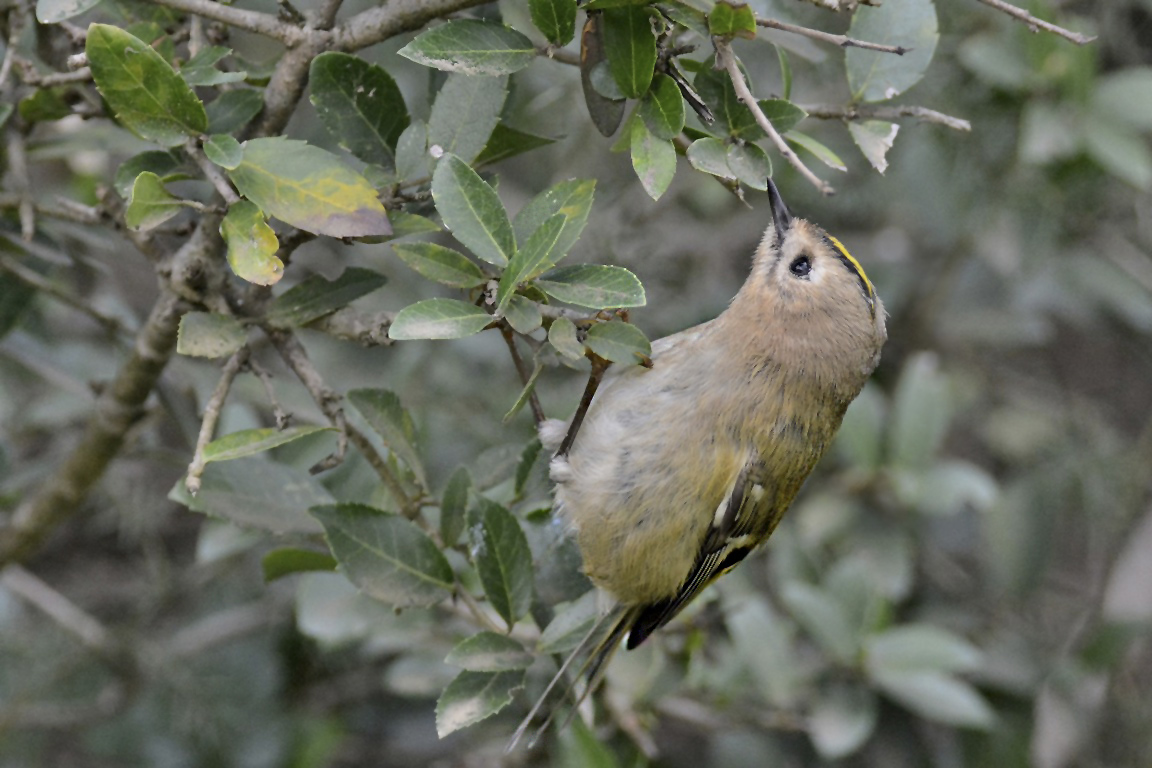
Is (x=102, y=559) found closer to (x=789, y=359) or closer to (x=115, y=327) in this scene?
(x=115, y=327)

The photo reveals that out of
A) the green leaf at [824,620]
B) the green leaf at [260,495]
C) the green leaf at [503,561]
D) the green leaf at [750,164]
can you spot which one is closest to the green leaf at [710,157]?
the green leaf at [750,164]

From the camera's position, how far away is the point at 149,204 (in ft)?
4.62

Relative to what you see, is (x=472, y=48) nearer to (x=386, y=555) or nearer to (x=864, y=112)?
(x=864, y=112)

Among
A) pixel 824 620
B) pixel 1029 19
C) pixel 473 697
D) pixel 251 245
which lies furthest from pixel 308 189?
pixel 824 620

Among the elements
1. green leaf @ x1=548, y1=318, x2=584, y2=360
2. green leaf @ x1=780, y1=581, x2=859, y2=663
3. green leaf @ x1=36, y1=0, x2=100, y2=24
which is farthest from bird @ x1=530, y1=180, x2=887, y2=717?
green leaf @ x1=36, y1=0, x2=100, y2=24

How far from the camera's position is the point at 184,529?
158 inches

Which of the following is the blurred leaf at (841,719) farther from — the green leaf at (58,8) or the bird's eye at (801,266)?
the green leaf at (58,8)

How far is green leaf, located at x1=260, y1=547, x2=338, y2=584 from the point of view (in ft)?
5.71

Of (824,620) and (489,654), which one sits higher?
(489,654)

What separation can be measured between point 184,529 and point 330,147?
2288 mm

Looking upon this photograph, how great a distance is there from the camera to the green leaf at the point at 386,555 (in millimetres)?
1648

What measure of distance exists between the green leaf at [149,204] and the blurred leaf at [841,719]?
189 cm

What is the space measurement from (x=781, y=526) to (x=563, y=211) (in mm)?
2078

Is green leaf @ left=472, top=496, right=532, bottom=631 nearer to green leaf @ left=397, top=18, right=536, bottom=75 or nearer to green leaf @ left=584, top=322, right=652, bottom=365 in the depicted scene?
green leaf @ left=584, top=322, right=652, bottom=365
